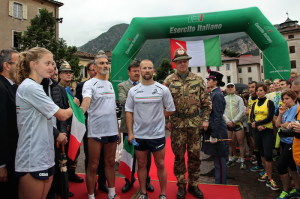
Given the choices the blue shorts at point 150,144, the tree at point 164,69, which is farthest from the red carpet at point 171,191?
the tree at point 164,69

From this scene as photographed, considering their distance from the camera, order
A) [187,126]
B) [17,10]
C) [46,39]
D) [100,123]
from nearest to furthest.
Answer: [100,123] < [187,126] < [46,39] < [17,10]

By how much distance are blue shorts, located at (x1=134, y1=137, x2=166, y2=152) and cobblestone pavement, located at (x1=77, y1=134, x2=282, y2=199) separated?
5.00 feet

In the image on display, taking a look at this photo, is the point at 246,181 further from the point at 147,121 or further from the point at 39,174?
the point at 39,174

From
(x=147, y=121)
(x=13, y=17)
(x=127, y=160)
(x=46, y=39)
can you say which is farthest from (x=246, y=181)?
(x=13, y=17)

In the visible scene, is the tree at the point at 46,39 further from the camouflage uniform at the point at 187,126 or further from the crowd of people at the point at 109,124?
the camouflage uniform at the point at 187,126

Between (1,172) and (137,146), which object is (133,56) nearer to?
(137,146)

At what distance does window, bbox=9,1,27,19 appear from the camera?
21670mm

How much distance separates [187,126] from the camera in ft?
10.3

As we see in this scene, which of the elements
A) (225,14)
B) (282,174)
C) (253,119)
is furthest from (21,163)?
(225,14)

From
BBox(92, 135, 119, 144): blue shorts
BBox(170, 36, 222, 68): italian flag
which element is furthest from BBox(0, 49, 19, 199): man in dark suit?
BBox(170, 36, 222, 68): italian flag

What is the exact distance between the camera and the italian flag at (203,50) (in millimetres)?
8211

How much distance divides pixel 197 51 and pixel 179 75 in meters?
5.47

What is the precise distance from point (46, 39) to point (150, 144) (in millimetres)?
16706

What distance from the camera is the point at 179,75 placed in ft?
11.1
